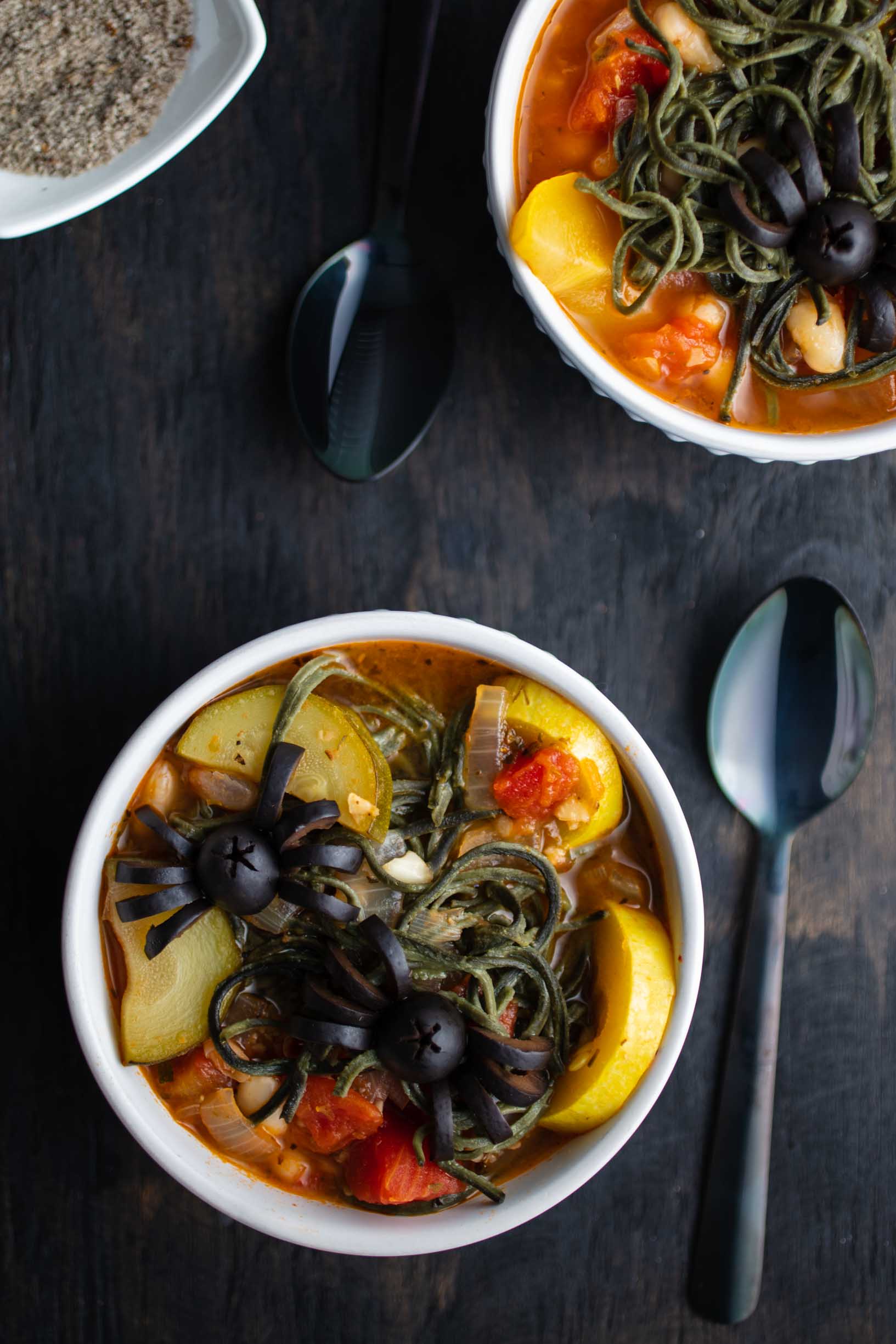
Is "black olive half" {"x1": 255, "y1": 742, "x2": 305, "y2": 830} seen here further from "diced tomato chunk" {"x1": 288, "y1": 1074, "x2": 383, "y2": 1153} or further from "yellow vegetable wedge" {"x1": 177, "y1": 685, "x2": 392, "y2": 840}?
"diced tomato chunk" {"x1": 288, "y1": 1074, "x2": 383, "y2": 1153}

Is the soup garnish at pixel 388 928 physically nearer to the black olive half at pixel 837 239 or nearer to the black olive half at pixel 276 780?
the black olive half at pixel 276 780

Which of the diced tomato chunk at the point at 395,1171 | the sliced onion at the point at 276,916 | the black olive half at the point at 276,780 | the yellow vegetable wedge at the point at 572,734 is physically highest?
the yellow vegetable wedge at the point at 572,734

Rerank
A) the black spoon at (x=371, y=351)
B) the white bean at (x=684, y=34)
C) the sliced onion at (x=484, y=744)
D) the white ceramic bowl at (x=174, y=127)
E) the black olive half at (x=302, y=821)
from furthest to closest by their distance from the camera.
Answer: the black spoon at (x=371, y=351) < the white ceramic bowl at (x=174, y=127) < the sliced onion at (x=484, y=744) < the white bean at (x=684, y=34) < the black olive half at (x=302, y=821)

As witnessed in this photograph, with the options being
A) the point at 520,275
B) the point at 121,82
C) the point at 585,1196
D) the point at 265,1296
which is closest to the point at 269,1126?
the point at 265,1296

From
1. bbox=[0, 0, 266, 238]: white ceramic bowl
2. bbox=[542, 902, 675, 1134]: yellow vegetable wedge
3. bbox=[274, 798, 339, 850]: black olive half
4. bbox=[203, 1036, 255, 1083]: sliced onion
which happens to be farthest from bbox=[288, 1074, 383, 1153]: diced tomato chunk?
bbox=[0, 0, 266, 238]: white ceramic bowl

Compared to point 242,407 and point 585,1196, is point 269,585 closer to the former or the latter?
point 242,407

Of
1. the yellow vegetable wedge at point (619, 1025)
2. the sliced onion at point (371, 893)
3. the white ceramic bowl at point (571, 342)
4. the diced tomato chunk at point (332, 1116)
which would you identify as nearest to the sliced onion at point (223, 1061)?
the diced tomato chunk at point (332, 1116)

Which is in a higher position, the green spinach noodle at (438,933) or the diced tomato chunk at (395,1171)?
the green spinach noodle at (438,933)
